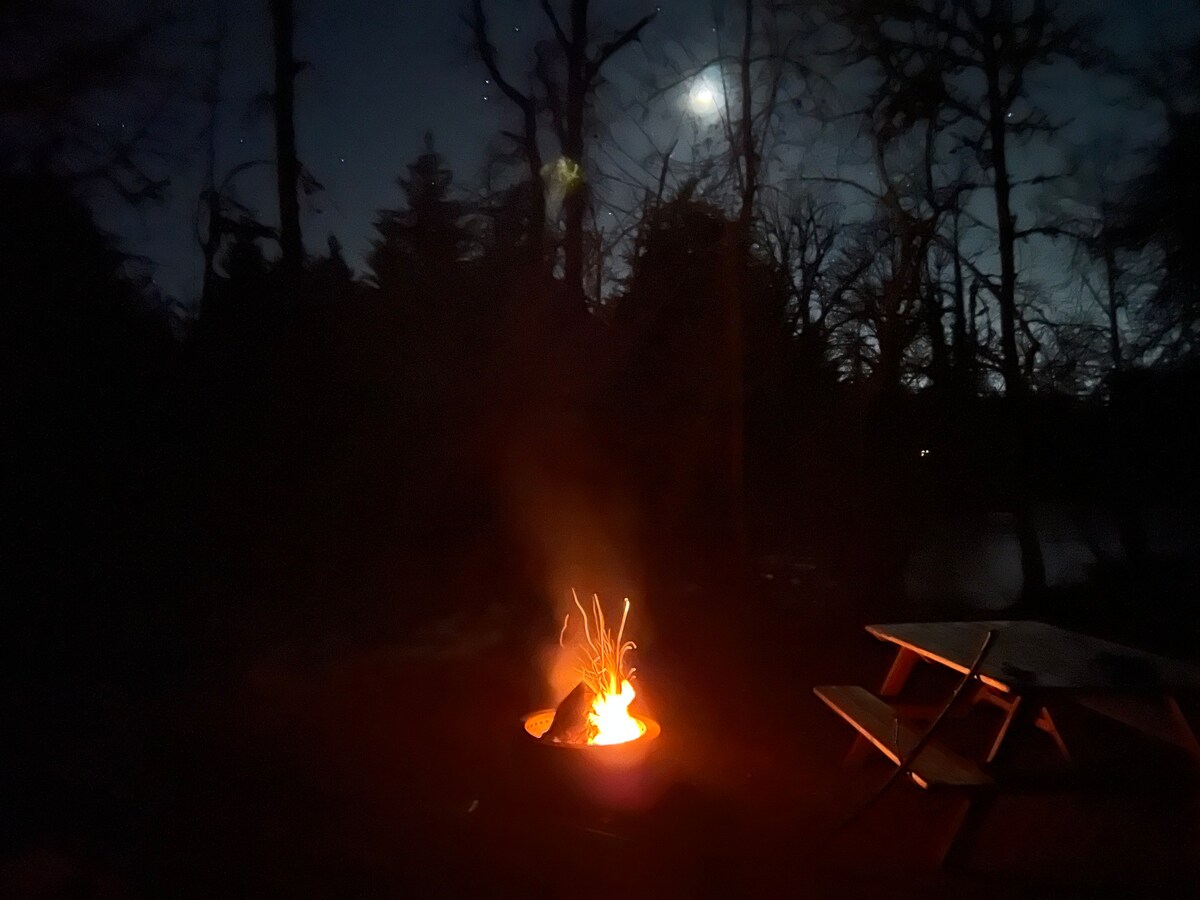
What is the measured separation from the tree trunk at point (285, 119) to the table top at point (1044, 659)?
596cm

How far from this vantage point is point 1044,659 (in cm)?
411

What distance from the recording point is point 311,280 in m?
7.72

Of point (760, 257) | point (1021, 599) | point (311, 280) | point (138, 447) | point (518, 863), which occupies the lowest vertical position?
point (518, 863)

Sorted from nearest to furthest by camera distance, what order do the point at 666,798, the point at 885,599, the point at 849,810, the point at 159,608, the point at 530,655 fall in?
the point at 666,798 → the point at 849,810 → the point at 159,608 → the point at 530,655 → the point at 885,599

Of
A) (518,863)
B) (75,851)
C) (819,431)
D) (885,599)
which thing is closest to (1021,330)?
(819,431)

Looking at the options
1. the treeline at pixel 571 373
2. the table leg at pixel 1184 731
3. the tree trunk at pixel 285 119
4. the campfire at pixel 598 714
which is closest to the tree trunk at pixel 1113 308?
the treeline at pixel 571 373

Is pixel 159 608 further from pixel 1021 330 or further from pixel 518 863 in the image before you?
pixel 1021 330

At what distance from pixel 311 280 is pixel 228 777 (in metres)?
4.50

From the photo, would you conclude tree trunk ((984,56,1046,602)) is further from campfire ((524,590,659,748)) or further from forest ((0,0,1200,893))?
campfire ((524,590,659,748))

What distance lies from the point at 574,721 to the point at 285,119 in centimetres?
625

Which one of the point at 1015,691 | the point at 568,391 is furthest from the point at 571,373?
the point at 1015,691

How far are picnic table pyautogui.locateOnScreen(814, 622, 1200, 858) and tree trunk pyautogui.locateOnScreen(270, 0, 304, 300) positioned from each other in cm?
593

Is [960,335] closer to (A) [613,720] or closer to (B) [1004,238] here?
(B) [1004,238]

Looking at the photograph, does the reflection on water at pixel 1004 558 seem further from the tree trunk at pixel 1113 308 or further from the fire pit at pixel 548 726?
the fire pit at pixel 548 726
